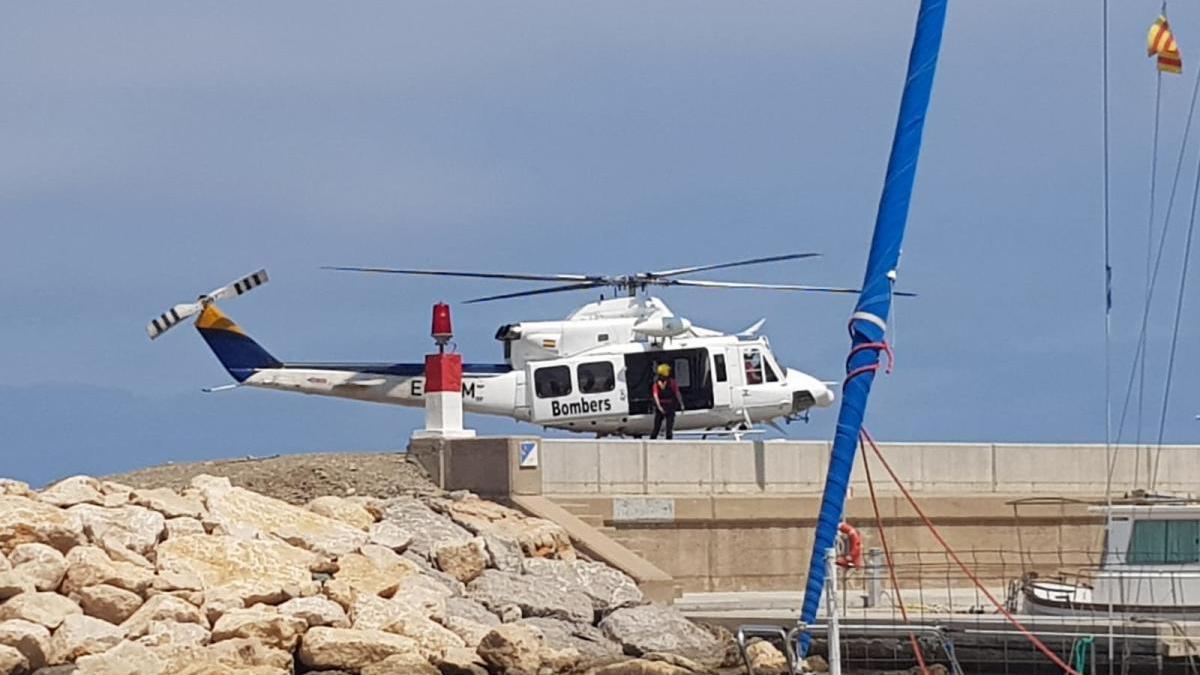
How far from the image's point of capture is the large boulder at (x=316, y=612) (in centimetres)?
2214

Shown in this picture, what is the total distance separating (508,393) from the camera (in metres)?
32.9

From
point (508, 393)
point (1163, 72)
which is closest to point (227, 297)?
point (508, 393)

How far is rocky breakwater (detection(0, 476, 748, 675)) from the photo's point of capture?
21.5 m

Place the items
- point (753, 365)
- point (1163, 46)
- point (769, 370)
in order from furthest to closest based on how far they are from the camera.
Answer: point (769, 370), point (753, 365), point (1163, 46)

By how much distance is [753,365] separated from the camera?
33375 millimetres

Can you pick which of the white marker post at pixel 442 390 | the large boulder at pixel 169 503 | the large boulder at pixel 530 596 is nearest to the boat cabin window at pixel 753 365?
the white marker post at pixel 442 390

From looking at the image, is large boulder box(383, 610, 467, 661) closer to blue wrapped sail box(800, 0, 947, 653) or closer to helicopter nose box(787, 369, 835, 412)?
blue wrapped sail box(800, 0, 947, 653)

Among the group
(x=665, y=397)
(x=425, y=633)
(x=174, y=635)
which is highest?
(x=665, y=397)

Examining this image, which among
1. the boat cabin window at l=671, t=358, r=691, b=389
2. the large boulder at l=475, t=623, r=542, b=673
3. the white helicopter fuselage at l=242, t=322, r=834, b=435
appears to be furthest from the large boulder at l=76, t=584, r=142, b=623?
the boat cabin window at l=671, t=358, r=691, b=389

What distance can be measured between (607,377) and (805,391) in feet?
10.4

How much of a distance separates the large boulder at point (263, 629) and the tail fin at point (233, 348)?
42.2ft

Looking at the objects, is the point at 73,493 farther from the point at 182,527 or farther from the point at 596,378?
the point at 596,378

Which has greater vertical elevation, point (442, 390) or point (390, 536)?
point (442, 390)

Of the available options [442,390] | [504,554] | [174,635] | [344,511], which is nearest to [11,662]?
[174,635]
